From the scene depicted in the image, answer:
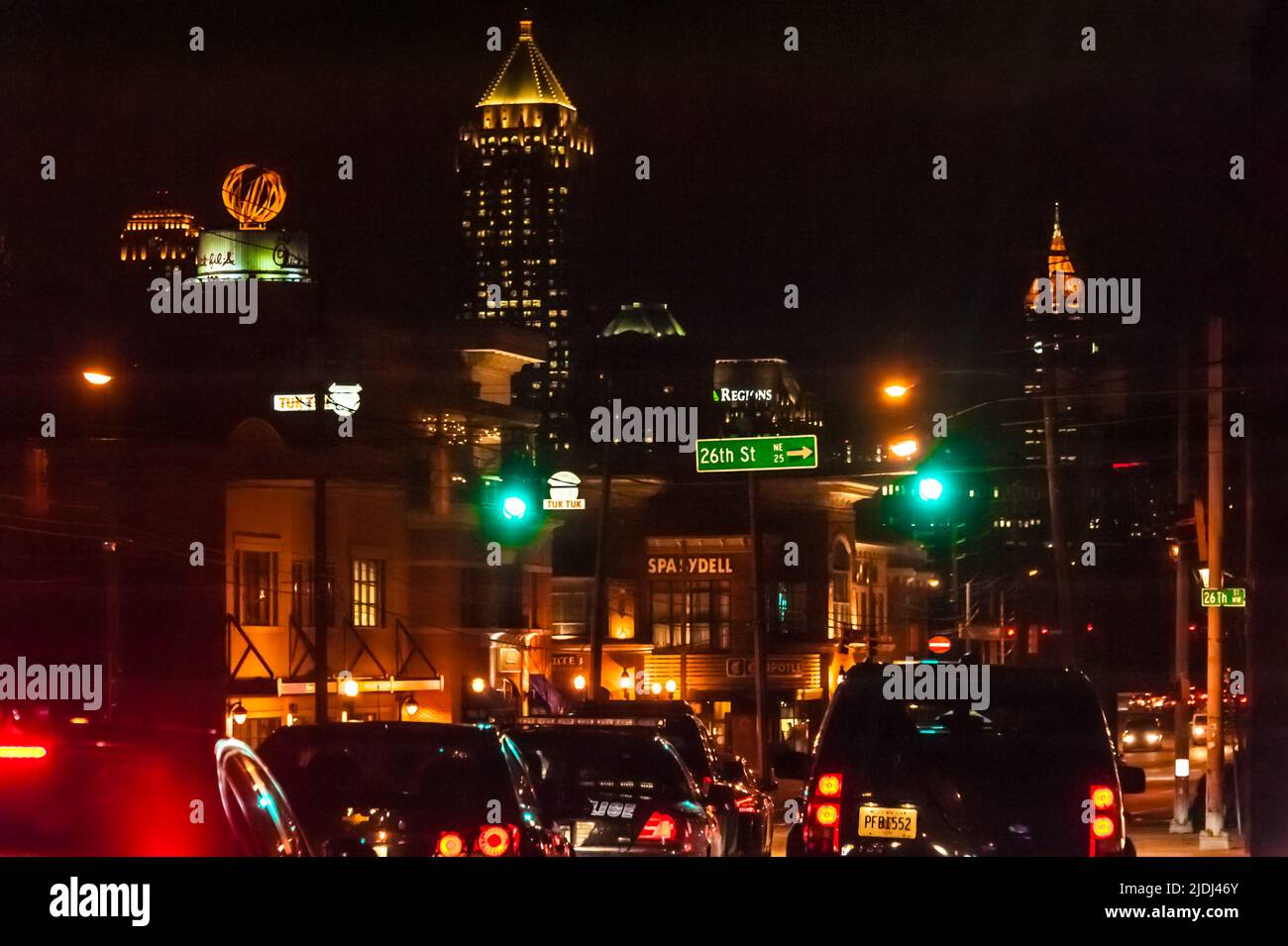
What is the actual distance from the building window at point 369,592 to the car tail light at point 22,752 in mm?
35927

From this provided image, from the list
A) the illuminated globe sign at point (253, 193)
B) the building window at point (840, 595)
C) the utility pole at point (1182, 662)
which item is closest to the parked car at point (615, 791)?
the utility pole at point (1182, 662)

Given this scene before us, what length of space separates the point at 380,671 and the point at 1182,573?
67.5 feet

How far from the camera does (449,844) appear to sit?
1017 cm

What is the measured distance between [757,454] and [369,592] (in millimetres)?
19326

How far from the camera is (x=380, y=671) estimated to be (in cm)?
4291

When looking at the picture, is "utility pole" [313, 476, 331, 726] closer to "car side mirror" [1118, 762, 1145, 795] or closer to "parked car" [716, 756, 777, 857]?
"parked car" [716, 756, 777, 857]

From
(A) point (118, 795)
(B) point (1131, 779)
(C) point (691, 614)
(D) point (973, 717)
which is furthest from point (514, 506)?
(C) point (691, 614)

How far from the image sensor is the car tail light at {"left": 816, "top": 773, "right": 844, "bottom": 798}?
9.80m

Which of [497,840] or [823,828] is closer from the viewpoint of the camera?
[823,828]

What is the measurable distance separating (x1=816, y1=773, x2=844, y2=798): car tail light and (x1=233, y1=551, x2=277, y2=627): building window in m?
29.2

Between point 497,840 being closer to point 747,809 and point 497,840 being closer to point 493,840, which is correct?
point 493,840
